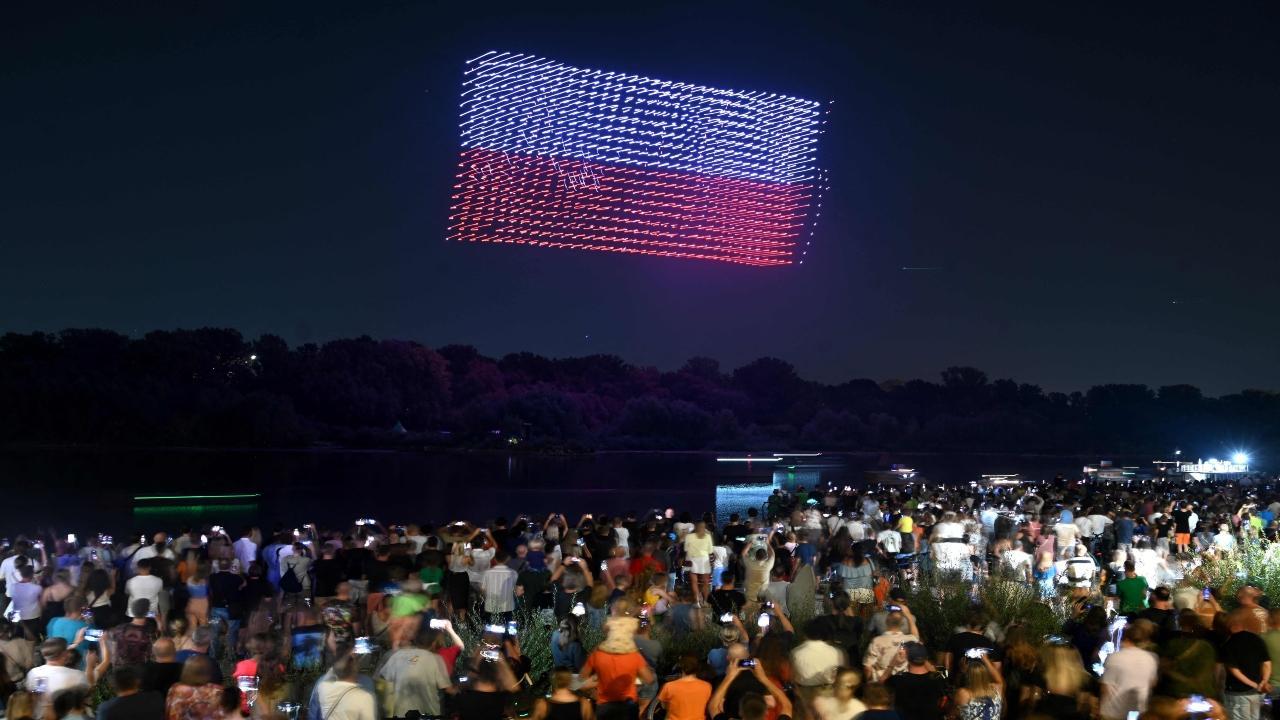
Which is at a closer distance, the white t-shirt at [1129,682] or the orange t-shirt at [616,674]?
the white t-shirt at [1129,682]

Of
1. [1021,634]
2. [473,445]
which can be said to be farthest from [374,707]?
[473,445]

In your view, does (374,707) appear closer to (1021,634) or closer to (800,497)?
(1021,634)

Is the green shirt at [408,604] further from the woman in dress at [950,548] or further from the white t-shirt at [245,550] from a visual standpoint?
the woman in dress at [950,548]

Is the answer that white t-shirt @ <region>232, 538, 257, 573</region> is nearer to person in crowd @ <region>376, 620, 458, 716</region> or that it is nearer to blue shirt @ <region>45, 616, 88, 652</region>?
blue shirt @ <region>45, 616, 88, 652</region>

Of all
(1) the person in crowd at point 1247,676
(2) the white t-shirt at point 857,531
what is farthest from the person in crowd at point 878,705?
(2) the white t-shirt at point 857,531

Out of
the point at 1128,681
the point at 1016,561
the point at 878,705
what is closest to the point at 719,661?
the point at 878,705

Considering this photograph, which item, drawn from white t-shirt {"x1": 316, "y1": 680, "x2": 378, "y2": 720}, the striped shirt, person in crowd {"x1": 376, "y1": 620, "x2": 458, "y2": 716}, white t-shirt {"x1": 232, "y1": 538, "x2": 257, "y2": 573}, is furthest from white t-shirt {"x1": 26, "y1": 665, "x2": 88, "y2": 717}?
white t-shirt {"x1": 232, "y1": 538, "x2": 257, "y2": 573}

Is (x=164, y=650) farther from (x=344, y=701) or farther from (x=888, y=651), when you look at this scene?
(x=888, y=651)

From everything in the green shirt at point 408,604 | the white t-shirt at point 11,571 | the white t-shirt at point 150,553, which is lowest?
the white t-shirt at point 11,571
